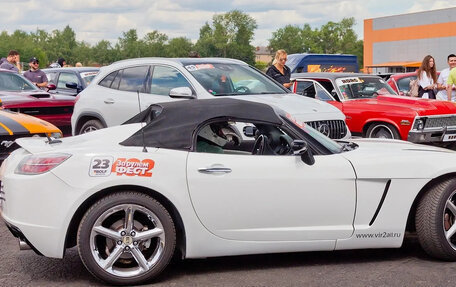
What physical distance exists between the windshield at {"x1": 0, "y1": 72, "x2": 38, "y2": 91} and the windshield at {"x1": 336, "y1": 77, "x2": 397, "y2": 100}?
18.4ft

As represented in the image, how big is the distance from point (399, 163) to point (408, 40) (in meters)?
71.9

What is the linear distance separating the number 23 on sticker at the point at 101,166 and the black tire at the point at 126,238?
168 millimetres

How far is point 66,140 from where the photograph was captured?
5.41 metres

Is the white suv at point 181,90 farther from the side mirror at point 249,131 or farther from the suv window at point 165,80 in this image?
the side mirror at point 249,131

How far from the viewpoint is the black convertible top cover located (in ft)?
16.1

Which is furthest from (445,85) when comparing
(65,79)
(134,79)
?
(65,79)

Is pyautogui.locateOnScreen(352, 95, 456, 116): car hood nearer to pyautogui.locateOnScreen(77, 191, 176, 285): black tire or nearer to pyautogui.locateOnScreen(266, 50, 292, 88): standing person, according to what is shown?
pyautogui.locateOnScreen(266, 50, 292, 88): standing person

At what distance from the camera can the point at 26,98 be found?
11492 mm

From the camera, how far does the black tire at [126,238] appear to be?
462 centimetres

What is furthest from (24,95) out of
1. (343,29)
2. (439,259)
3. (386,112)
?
(343,29)

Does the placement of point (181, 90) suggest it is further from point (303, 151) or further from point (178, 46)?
point (178, 46)

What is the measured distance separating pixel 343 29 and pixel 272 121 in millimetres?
157252

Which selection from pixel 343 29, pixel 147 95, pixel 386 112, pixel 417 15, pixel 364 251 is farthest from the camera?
pixel 343 29

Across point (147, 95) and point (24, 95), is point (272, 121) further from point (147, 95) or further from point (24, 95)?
point (24, 95)
